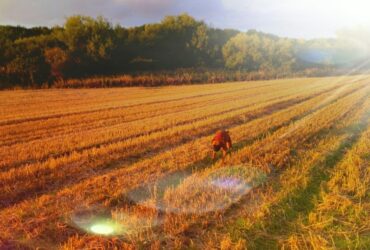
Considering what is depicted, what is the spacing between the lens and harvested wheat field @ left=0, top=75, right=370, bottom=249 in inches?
190

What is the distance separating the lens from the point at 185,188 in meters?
6.36

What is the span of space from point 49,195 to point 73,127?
24.4 ft

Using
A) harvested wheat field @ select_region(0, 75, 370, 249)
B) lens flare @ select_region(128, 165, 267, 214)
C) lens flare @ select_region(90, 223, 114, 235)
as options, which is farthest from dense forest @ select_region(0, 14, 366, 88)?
lens flare @ select_region(90, 223, 114, 235)

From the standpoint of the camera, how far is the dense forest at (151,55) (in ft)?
127

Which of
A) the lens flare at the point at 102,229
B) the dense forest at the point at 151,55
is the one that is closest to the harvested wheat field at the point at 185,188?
the lens flare at the point at 102,229

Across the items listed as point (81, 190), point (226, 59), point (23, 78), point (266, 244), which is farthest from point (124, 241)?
point (226, 59)

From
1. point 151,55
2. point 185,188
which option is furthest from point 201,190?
point 151,55

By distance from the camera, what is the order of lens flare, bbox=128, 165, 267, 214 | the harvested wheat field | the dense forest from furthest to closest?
1. the dense forest
2. lens flare, bbox=128, 165, 267, 214
3. the harvested wheat field

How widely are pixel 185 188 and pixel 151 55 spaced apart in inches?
1903

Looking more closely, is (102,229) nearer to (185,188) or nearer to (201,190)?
(185,188)

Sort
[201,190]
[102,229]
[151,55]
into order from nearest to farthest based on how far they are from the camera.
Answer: [102,229] → [201,190] → [151,55]

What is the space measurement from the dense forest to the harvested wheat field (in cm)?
2712

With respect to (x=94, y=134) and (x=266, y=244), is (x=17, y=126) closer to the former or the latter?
(x=94, y=134)

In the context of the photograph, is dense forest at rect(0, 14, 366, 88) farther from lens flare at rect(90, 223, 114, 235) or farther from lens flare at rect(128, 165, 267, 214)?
lens flare at rect(90, 223, 114, 235)
